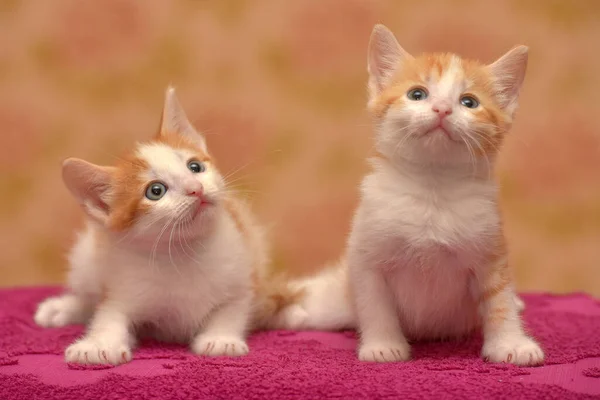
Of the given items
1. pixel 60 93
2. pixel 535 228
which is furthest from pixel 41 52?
pixel 535 228

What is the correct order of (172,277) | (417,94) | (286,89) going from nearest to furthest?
(417,94)
(172,277)
(286,89)

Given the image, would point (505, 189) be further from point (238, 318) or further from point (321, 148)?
point (238, 318)

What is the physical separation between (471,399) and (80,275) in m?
1.03

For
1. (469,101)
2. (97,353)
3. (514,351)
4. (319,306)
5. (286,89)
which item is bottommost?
(514,351)

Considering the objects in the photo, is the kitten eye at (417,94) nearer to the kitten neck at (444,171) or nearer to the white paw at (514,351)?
the kitten neck at (444,171)

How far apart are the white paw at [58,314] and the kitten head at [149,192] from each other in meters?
0.46

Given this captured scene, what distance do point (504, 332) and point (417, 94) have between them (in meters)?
0.49

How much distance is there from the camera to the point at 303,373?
1.24 m

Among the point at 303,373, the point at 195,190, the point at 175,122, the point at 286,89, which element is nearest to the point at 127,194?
the point at 195,190

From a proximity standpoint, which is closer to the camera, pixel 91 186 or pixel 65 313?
pixel 91 186

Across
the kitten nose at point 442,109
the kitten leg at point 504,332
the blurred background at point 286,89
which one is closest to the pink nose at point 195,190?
the kitten nose at point 442,109

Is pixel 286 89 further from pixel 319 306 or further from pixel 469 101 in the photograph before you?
pixel 469 101

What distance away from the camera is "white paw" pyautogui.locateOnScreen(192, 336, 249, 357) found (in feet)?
4.65

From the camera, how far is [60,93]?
2.33 metres
